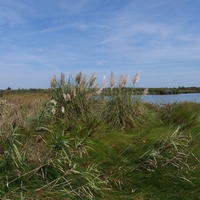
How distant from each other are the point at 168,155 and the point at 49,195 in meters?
1.61

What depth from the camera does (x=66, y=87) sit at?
276 inches

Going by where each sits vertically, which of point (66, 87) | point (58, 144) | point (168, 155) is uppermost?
point (66, 87)

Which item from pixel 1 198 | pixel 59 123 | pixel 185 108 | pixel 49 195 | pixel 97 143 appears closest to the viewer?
pixel 1 198

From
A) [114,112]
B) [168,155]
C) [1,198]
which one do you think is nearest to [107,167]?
[168,155]

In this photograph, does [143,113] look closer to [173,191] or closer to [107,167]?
[107,167]

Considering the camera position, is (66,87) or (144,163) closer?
(144,163)

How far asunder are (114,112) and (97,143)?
81.5 inches

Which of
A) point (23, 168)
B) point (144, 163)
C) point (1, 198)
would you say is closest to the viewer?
point (1, 198)

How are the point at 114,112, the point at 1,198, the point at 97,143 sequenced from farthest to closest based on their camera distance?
the point at 114,112, the point at 97,143, the point at 1,198

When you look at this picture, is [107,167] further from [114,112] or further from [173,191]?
[114,112]

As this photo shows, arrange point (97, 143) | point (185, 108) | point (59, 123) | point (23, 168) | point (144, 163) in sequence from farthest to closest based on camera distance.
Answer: point (185, 108) → point (59, 123) → point (97, 143) → point (144, 163) → point (23, 168)

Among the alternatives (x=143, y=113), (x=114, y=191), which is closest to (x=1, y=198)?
(x=114, y=191)

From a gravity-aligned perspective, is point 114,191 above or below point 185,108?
below

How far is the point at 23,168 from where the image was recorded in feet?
10.00
